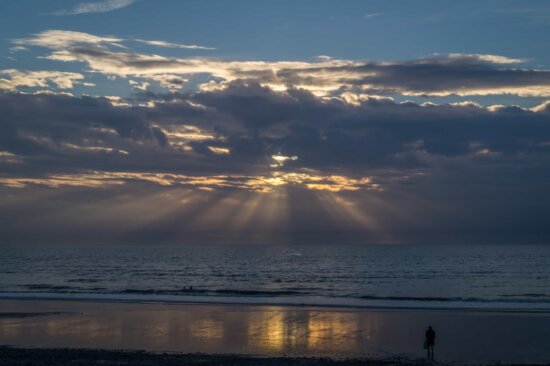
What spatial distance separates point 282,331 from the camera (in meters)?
32.4

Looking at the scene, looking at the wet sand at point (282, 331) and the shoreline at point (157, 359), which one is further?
the wet sand at point (282, 331)

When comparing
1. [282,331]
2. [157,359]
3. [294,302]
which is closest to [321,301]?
[294,302]

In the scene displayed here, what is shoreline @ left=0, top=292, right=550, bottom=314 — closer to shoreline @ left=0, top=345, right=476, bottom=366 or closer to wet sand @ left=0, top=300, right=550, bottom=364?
wet sand @ left=0, top=300, right=550, bottom=364

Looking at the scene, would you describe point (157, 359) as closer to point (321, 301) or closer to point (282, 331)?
point (282, 331)

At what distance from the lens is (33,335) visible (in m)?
30.8

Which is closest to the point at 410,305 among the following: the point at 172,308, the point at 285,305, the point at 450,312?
the point at 450,312

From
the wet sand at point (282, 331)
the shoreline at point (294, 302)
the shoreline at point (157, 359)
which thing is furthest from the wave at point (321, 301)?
the shoreline at point (157, 359)

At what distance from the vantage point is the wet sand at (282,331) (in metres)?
27.2

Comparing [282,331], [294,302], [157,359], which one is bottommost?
[157,359]

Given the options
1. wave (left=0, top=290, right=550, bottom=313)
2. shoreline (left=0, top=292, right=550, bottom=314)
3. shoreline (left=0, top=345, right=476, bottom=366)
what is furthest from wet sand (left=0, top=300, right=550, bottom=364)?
wave (left=0, top=290, right=550, bottom=313)

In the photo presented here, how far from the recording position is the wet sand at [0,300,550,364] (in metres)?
27.2

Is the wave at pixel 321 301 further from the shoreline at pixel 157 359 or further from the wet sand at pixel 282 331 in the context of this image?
the shoreline at pixel 157 359

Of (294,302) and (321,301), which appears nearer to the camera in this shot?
(294,302)

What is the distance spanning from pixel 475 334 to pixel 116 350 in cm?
1931
